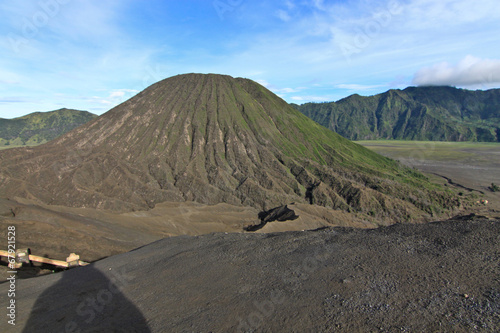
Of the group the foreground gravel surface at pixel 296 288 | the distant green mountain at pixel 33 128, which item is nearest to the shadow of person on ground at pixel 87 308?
the foreground gravel surface at pixel 296 288

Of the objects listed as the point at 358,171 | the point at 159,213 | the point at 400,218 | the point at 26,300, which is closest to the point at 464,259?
the point at 26,300

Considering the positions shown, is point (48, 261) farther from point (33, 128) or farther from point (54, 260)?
point (33, 128)

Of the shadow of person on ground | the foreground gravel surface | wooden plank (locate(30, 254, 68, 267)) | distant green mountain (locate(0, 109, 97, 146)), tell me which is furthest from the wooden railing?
distant green mountain (locate(0, 109, 97, 146))

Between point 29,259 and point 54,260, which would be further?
point 29,259

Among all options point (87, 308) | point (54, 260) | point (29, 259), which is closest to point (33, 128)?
point (29, 259)

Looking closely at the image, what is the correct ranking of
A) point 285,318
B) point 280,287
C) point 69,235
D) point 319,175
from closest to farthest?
1. point 285,318
2. point 280,287
3. point 69,235
4. point 319,175

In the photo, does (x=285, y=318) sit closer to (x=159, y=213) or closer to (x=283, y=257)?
(x=283, y=257)

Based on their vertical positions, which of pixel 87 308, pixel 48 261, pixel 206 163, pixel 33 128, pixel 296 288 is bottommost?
pixel 48 261

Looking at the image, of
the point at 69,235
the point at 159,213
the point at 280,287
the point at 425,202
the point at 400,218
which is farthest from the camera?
the point at 425,202
